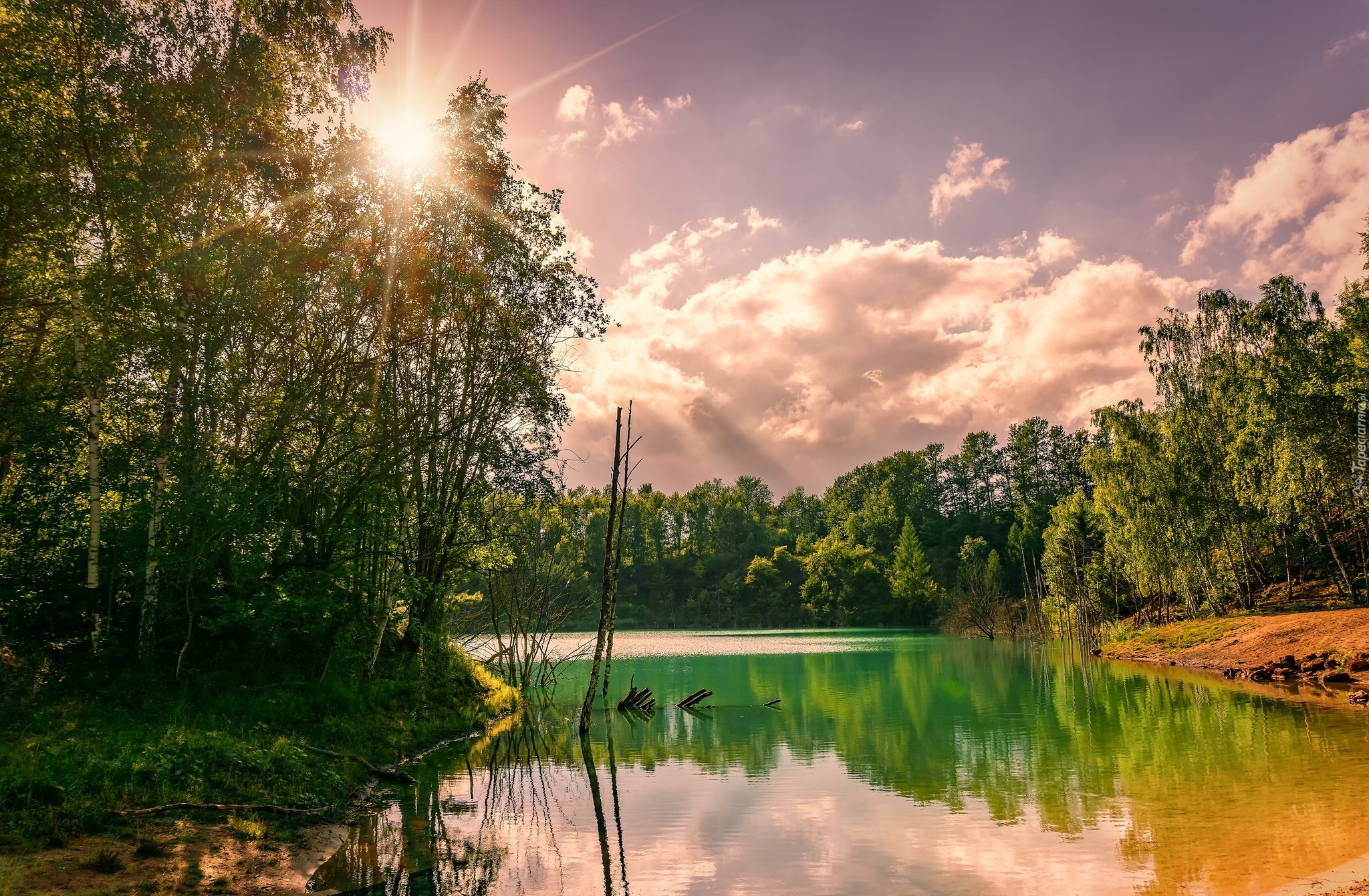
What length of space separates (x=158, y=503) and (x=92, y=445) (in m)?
1.71

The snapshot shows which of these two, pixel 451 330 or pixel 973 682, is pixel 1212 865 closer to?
pixel 451 330

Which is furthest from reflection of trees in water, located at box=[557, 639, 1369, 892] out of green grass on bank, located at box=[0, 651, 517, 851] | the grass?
green grass on bank, located at box=[0, 651, 517, 851]

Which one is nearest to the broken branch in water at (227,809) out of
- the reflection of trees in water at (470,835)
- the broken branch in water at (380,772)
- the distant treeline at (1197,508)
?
the reflection of trees in water at (470,835)

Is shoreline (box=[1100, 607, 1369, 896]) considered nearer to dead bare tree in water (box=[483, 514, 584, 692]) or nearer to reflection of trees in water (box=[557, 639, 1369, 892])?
reflection of trees in water (box=[557, 639, 1369, 892])

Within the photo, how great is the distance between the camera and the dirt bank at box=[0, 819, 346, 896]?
8.32 metres

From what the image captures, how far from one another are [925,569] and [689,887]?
4254 inches

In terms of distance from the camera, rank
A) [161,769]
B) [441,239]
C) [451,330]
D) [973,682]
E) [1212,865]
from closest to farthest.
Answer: [1212,865] → [161,769] → [441,239] → [451,330] → [973,682]

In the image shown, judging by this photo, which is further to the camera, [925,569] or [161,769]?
[925,569]

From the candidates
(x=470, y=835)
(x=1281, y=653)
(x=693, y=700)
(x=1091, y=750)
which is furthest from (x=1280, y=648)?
(x=470, y=835)

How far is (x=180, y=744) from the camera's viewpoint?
41.1ft

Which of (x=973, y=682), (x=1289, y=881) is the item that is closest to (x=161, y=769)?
(x=1289, y=881)

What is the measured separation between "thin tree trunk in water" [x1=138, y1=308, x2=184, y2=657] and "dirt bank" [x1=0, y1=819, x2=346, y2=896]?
7.64m

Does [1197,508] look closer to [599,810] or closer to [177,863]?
[599,810]

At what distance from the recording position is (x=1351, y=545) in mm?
42812
